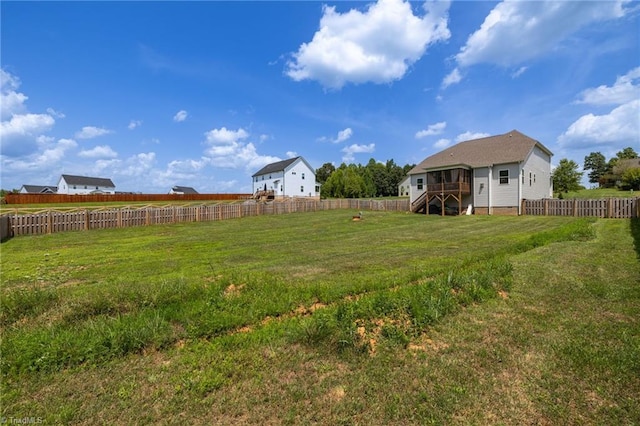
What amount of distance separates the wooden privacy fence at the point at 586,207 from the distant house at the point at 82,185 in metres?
72.9

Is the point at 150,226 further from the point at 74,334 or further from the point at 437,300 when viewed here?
the point at 437,300

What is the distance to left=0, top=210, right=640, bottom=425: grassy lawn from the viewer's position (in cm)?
242

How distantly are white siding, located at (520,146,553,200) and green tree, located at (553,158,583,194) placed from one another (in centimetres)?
1061

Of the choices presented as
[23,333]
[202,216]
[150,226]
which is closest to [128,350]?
[23,333]

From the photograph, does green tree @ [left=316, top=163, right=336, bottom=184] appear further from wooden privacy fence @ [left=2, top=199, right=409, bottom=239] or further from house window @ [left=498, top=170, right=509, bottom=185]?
house window @ [left=498, top=170, right=509, bottom=185]

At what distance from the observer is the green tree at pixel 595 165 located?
63.9 m

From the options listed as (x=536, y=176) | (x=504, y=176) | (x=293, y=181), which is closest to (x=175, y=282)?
(x=504, y=176)

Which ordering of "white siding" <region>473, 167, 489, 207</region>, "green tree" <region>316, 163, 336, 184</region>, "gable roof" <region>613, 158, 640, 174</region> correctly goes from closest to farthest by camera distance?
"white siding" <region>473, 167, 489, 207</region> < "gable roof" <region>613, 158, 640, 174</region> < "green tree" <region>316, 163, 336, 184</region>

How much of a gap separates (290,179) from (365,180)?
2477 cm

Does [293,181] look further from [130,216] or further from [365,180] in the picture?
[130,216]

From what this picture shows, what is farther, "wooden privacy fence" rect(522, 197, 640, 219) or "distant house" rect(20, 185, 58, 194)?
"distant house" rect(20, 185, 58, 194)

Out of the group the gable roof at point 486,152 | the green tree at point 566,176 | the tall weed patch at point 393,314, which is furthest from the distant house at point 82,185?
the green tree at point 566,176

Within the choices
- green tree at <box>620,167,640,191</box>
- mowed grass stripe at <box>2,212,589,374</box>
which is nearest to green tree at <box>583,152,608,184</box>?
green tree at <box>620,167,640,191</box>

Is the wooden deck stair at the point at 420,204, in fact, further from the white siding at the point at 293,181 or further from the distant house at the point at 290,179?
the white siding at the point at 293,181
